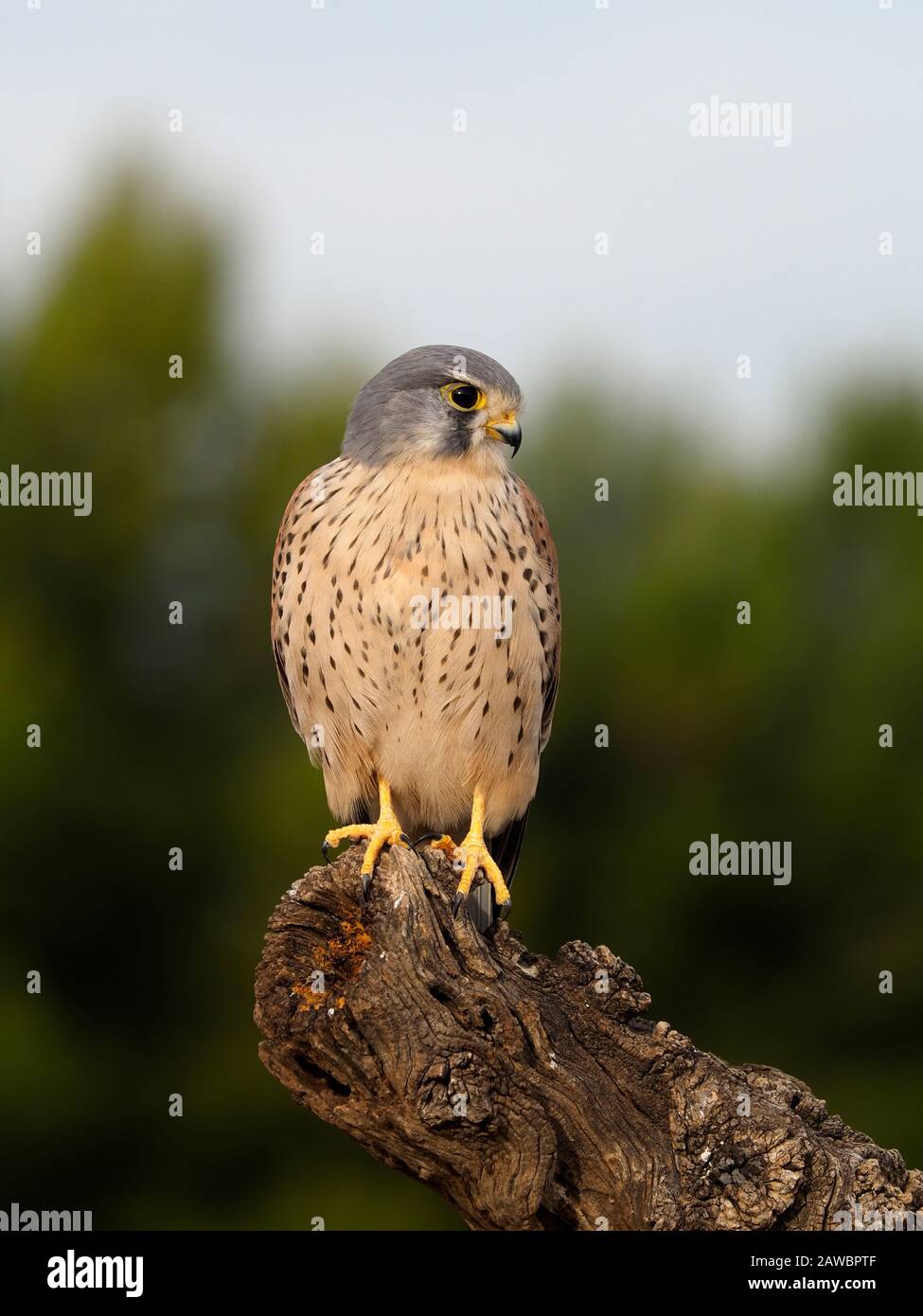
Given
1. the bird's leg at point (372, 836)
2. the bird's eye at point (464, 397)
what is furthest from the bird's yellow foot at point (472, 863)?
the bird's eye at point (464, 397)

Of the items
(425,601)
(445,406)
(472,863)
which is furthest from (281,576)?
(472,863)

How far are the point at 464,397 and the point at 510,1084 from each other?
169 cm

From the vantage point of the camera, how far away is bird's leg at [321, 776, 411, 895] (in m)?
3.48

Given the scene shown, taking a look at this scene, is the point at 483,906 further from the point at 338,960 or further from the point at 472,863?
the point at 338,960

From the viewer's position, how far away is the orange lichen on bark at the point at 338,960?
336cm

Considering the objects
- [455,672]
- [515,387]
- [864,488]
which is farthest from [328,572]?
[864,488]

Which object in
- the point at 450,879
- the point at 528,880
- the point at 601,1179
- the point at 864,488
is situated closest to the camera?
the point at 601,1179

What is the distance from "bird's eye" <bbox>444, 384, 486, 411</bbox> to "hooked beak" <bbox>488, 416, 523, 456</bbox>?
0.06m

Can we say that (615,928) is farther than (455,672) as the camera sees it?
Yes

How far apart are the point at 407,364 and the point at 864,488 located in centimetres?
308

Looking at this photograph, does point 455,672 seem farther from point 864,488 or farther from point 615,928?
point 864,488

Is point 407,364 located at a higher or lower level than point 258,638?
higher

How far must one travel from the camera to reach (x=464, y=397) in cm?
368

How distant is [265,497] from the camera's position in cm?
581
